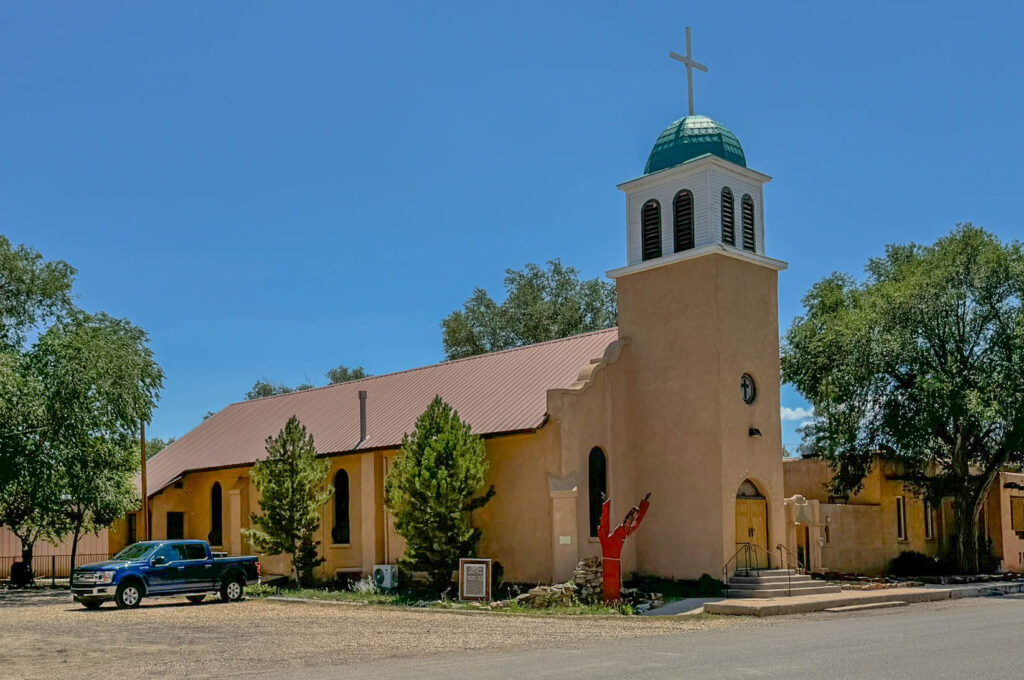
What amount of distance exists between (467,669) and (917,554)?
26912 millimetres

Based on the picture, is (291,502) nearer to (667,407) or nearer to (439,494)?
(439,494)

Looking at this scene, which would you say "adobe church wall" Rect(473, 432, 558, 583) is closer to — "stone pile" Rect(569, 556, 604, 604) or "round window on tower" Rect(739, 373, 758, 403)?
"stone pile" Rect(569, 556, 604, 604)

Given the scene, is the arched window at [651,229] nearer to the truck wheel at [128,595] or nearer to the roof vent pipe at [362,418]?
the roof vent pipe at [362,418]

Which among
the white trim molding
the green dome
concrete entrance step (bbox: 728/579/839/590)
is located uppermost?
the green dome

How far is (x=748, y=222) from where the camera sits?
29.1 m

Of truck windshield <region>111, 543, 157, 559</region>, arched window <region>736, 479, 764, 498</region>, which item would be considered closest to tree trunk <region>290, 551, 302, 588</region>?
truck windshield <region>111, 543, 157, 559</region>

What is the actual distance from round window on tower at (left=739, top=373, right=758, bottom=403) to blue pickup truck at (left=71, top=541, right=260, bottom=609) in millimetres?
13819

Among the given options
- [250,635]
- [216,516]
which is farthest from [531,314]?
[250,635]

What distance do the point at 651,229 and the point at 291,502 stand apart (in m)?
12.9

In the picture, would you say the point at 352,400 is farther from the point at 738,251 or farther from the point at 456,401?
the point at 738,251

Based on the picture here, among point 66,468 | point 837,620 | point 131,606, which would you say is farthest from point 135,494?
point 837,620

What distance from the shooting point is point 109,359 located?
107ft

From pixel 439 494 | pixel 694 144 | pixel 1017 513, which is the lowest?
pixel 1017 513

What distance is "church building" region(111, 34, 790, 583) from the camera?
Answer: 26.8 meters
